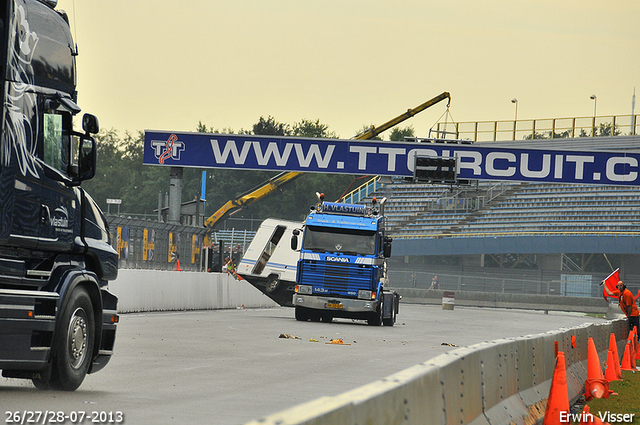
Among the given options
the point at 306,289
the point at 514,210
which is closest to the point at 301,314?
the point at 306,289

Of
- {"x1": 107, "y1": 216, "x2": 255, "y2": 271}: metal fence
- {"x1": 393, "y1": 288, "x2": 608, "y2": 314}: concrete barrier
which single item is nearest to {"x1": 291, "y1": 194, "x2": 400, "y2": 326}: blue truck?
{"x1": 107, "y1": 216, "x2": 255, "y2": 271}: metal fence

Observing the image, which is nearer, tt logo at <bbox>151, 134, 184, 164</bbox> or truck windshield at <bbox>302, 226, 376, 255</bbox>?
truck windshield at <bbox>302, 226, 376, 255</bbox>

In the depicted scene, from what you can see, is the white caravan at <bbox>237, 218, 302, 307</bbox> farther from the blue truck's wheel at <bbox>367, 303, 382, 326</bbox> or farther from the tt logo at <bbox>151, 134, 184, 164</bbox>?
the blue truck's wheel at <bbox>367, 303, 382, 326</bbox>

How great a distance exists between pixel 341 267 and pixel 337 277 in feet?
0.94

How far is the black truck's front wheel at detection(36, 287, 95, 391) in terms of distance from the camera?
9.06 metres

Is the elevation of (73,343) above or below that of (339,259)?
below

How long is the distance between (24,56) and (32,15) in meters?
0.43

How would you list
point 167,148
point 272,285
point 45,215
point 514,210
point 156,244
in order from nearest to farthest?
point 45,215 < point 156,244 < point 272,285 < point 167,148 < point 514,210

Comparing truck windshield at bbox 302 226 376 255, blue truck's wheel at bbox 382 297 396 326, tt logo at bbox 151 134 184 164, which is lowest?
blue truck's wheel at bbox 382 297 396 326

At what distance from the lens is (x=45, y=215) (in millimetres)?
9047

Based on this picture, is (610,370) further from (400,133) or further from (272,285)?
(400,133)

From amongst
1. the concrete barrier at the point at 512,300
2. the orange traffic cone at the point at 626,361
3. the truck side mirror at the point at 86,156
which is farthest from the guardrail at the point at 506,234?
the truck side mirror at the point at 86,156

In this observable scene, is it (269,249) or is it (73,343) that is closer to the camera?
(73,343)

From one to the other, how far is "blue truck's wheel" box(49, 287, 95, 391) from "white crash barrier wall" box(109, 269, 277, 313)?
44.2 ft
